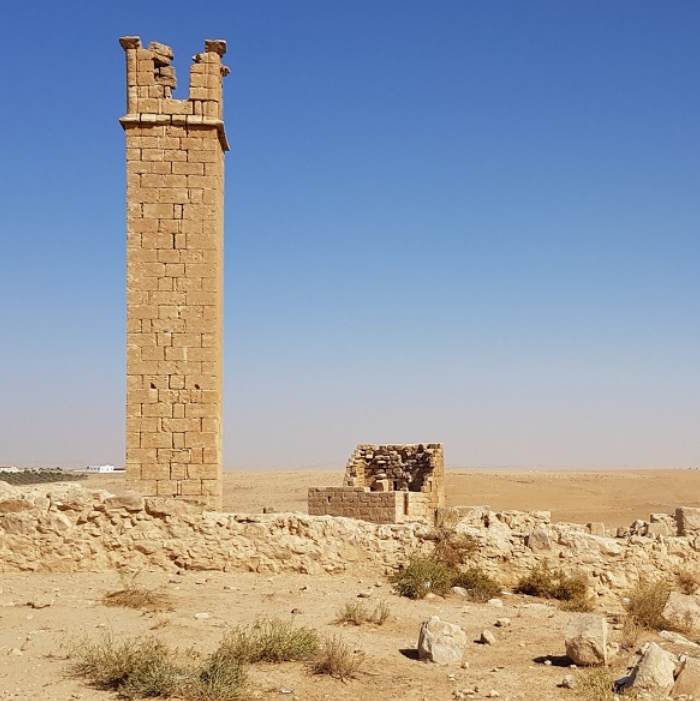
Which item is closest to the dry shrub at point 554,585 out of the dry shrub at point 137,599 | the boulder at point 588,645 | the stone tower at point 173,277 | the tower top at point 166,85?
the boulder at point 588,645

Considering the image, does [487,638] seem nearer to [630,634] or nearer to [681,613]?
[630,634]

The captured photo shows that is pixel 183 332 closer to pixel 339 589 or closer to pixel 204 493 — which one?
pixel 204 493

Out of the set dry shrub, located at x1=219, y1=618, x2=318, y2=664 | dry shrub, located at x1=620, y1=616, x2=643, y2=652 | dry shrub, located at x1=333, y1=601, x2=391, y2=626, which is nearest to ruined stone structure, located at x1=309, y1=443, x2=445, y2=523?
dry shrub, located at x1=333, y1=601, x2=391, y2=626

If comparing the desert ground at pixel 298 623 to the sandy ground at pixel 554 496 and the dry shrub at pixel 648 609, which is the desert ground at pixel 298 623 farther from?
the sandy ground at pixel 554 496

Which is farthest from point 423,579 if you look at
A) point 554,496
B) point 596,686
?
point 554,496

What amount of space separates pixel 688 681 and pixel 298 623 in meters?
3.25

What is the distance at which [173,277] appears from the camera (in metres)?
10.7

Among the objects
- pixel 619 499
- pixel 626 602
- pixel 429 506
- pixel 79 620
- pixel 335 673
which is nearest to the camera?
pixel 335 673

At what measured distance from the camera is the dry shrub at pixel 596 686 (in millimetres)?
5297

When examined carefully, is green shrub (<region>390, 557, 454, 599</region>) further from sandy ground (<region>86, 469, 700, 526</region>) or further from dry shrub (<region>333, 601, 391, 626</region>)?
sandy ground (<region>86, 469, 700, 526</region>)

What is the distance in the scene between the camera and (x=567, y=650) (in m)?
6.23

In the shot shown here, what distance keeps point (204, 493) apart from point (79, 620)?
3505 millimetres

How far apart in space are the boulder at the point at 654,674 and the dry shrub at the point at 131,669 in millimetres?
2964

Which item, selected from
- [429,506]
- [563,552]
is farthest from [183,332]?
[429,506]
